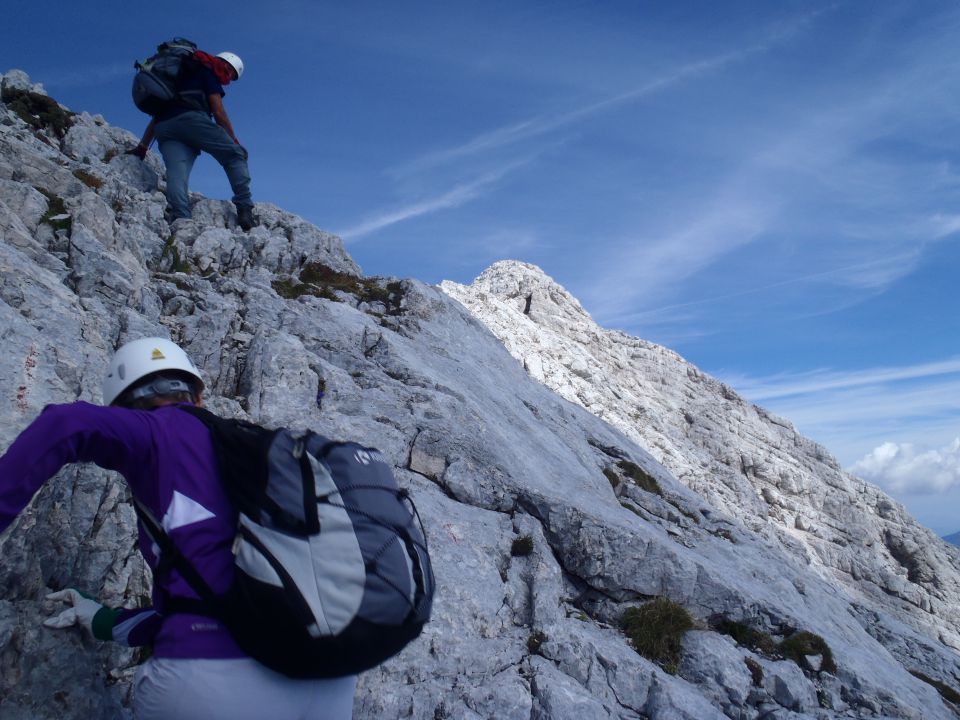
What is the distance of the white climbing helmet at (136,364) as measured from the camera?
14.0 ft

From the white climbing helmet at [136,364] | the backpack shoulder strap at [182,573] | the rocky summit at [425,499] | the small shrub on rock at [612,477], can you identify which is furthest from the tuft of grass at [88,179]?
the small shrub on rock at [612,477]

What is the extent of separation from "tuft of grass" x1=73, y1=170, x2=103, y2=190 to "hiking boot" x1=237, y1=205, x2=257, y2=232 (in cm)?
499

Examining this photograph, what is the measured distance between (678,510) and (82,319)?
14696 millimetres

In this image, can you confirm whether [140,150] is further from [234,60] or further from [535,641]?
[535,641]

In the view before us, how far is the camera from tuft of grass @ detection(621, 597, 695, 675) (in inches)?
376

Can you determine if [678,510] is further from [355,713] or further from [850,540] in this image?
[850,540]

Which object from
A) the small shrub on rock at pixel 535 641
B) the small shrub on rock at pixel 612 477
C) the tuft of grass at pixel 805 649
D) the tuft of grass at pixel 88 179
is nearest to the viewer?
the small shrub on rock at pixel 535 641

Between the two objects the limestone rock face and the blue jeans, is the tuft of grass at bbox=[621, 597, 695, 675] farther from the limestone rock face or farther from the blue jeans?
the limestone rock face

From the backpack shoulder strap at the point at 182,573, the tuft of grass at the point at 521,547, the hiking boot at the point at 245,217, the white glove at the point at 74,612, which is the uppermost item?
the hiking boot at the point at 245,217

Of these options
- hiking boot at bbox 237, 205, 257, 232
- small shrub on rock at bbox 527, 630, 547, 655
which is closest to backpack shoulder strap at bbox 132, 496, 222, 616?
small shrub on rock at bbox 527, 630, 547, 655

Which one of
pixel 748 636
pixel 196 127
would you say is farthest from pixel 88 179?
pixel 748 636

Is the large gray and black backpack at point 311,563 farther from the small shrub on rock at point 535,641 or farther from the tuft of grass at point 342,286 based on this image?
the tuft of grass at point 342,286

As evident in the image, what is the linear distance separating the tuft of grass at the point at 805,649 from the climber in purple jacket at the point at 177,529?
33.4 ft

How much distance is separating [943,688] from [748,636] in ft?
23.9
